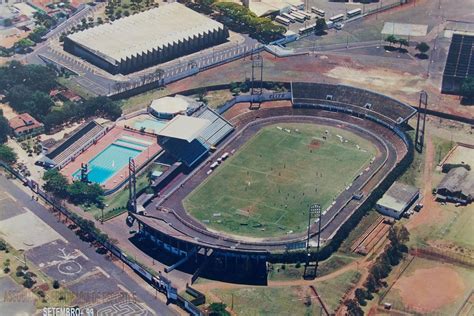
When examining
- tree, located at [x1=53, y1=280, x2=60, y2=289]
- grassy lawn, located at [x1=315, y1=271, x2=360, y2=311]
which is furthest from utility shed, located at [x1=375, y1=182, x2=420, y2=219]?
tree, located at [x1=53, y1=280, x2=60, y2=289]

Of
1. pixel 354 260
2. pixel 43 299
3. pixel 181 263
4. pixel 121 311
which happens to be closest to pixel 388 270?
pixel 354 260

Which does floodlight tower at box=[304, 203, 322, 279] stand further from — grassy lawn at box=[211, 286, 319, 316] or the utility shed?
the utility shed

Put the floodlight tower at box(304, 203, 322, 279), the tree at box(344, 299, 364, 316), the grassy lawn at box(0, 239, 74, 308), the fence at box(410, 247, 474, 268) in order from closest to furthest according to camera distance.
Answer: the tree at box(344, 299, 364, 316) → the grassy lawn at box(0, 239, 74, 308) → the floodlight tower at box(304, 203, 322, 279) → the fence at box(410, 247, 474, 268)

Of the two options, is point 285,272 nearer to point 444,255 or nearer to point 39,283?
point 444,255

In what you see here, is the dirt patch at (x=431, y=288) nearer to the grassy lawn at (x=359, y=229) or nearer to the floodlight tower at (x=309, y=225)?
the grassy lawn at (x=359, y=229)

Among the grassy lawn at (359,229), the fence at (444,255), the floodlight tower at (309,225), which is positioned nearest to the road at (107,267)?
the floodlight tower at (309,225)

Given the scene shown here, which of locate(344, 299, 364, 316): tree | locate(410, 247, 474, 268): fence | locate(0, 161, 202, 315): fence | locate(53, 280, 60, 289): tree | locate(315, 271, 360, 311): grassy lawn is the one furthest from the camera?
locate(410, 247, 474, 268): fence
